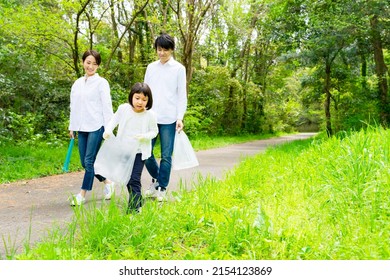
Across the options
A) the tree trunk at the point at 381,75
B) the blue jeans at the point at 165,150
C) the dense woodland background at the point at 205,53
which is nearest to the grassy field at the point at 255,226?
the blue jeans at the point at 165,150

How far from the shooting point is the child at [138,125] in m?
3.68

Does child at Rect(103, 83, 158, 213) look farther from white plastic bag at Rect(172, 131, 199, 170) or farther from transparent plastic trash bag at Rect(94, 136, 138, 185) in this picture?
white plastic bag at Rect(172, 131, 199, 170)

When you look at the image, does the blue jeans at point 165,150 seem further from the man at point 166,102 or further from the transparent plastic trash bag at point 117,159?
the transparent plastic trash bag at point 117,159

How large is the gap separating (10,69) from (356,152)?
34.4 feet

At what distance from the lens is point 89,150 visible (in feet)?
14.1

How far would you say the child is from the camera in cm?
368

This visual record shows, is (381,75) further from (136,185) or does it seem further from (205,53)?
(136,185)

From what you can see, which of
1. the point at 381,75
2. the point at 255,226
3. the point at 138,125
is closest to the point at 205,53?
the point at 381,75

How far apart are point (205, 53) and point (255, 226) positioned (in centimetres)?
1969

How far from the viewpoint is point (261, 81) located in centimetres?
2500

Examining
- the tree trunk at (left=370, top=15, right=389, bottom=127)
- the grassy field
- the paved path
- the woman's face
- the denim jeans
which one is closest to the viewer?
the grassy field

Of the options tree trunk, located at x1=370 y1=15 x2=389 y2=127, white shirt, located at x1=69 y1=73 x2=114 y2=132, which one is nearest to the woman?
white shirt, located at x1=69 y1=73 x2=114 y2=132

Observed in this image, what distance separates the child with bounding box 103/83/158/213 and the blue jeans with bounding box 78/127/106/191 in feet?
1.99

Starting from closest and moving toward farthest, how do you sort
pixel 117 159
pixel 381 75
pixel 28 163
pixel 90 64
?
pixel 117 159, pixel 90 64, pixel 28 163, pixel 381 75
